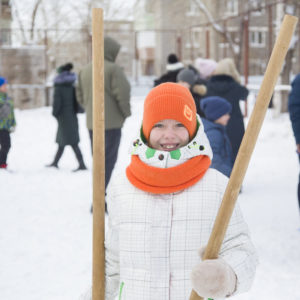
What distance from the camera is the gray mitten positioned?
1.12 m

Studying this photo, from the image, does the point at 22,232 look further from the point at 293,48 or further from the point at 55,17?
the point at 55,17

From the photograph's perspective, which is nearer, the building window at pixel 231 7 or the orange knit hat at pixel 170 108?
the orange knit hat at pixel 170 108

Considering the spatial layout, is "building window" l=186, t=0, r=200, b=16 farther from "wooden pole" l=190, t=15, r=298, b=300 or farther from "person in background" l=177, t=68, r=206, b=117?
"wooden pole" l=190, t=15, r=298, b=300

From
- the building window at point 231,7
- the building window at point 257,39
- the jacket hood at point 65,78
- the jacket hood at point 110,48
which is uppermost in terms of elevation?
the building window at point 231,7

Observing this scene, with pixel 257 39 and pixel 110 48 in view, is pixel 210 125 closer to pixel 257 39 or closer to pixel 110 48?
pixel 110 48

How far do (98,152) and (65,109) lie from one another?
16.9 ft

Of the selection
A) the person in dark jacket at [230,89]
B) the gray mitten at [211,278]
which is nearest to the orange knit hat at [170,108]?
the gray mitten at [211,278]

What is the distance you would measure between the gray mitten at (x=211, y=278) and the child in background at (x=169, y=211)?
0.61 ft

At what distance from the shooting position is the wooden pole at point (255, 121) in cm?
94

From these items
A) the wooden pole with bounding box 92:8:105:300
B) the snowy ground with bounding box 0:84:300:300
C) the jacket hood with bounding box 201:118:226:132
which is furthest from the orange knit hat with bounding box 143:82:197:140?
the jacket hood with bounding box 201:118:226:132

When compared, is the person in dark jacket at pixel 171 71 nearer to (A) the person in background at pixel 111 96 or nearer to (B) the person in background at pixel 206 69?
(B) the person in background at pixel 206 69

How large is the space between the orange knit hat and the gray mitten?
17.9 inches

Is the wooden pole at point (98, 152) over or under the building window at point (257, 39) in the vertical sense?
under

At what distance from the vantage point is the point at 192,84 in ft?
17.1
